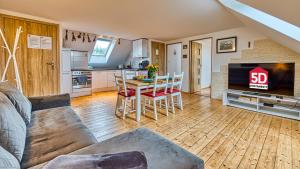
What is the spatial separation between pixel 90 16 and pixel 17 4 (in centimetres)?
126

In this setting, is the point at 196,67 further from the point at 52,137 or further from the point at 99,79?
the point at 52,137

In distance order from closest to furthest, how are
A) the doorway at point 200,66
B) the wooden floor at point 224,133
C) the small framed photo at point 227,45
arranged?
the wooden floor at point 224,133 → the small framed photo at point 227,45 → the doorway at point 200,66

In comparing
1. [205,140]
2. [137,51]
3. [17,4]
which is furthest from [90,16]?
[205,140]

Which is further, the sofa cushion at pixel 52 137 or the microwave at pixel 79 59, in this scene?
the microwave at pixel 79 59

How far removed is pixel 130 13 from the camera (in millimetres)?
3193

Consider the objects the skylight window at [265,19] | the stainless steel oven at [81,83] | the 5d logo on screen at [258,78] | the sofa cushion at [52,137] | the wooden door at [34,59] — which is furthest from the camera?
the stainless steel oven at [81,83]

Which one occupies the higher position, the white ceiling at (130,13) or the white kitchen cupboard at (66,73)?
the white ceiling at (130,13)

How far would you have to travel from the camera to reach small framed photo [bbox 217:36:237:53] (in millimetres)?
4266

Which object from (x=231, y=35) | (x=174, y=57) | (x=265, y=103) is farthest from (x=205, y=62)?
(x=265, y=103)

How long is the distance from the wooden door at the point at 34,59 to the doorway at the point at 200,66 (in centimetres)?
438

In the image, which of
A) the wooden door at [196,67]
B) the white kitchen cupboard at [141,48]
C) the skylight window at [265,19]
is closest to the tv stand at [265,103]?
the skylight window at [265,19]

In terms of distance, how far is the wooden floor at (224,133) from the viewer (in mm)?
1749

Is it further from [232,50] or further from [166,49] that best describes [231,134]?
[166,49]

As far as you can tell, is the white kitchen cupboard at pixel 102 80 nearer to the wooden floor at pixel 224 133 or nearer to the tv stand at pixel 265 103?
the wooden floor at pixel 224 133
